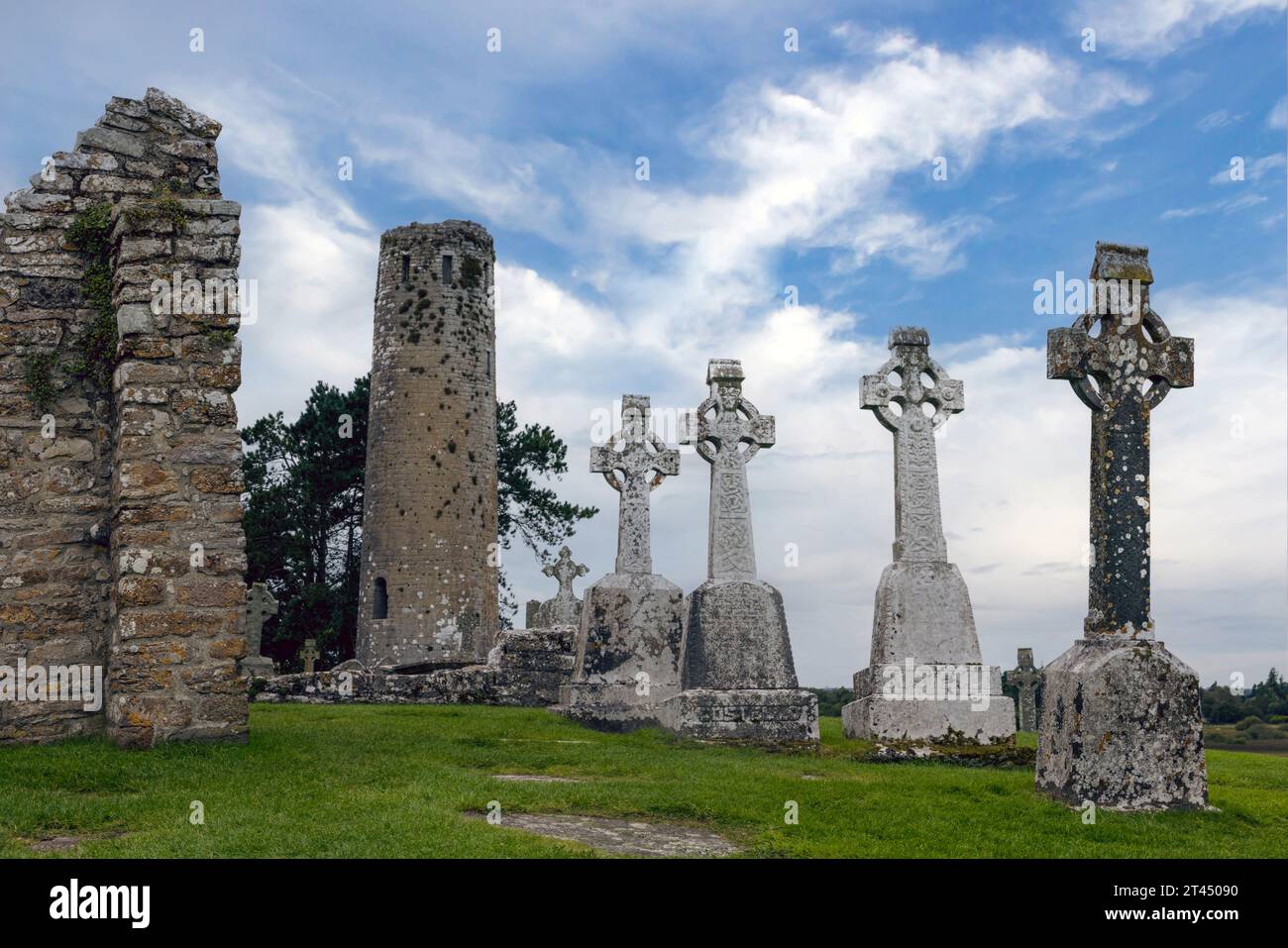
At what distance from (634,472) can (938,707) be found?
5250 mm

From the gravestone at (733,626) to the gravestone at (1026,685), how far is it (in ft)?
31.2

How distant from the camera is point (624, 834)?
21.9 feet

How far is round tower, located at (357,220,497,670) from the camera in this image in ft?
88.6

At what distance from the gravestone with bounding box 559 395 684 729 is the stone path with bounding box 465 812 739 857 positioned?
754 centimetres

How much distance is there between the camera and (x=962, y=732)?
39.9 feet

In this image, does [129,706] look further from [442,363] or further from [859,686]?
[442,363]

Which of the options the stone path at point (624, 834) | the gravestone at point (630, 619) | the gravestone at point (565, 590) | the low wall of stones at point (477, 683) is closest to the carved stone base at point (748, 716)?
the gravestone at point (630, 619)

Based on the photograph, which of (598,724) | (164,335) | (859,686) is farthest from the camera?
(598,724)

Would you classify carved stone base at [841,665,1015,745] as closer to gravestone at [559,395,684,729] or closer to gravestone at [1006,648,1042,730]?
gravestone at [559,395,684,729]

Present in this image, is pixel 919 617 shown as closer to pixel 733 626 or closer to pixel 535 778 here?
pixel 733 626

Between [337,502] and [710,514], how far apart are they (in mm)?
21203

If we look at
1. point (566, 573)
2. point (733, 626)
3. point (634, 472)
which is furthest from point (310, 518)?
point (733, 626)

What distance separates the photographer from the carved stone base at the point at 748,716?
12.1m

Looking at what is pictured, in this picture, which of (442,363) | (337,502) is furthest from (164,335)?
(337,502)
